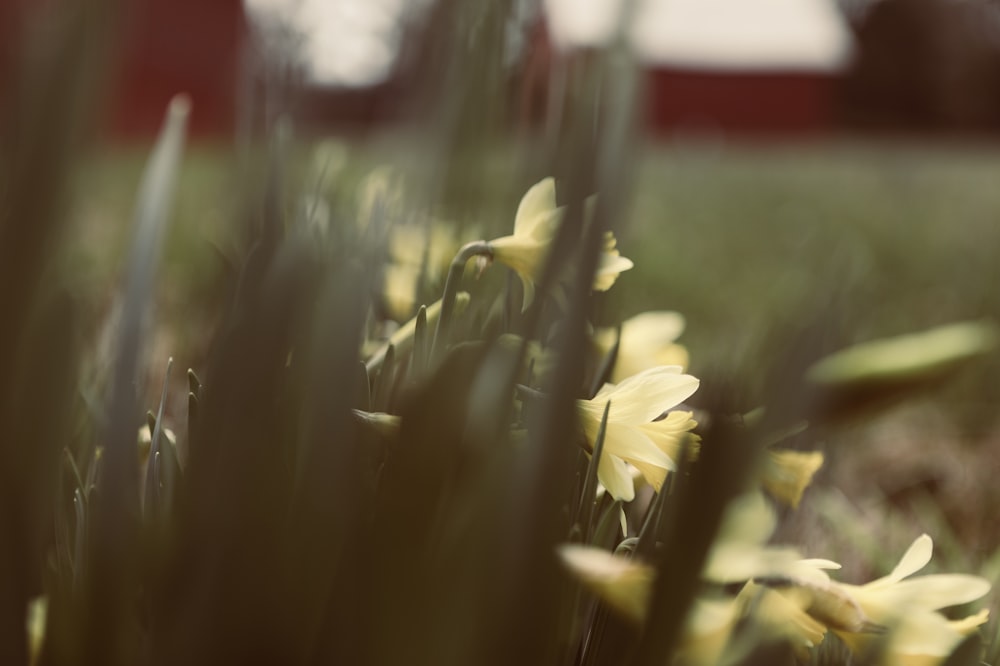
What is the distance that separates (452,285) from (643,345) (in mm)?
160

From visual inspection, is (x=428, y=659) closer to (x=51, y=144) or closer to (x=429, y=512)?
(x=429, y=512)

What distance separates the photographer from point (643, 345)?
480 mm

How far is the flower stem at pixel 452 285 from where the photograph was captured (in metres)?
0.33

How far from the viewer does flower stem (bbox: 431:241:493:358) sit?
331 mm

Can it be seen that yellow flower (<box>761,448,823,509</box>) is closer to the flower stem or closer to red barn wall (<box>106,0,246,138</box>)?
the flower stem

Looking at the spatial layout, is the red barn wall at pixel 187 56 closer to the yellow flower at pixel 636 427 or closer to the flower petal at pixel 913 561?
the yellow flower at pixel 636 427

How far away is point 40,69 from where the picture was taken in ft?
0.63

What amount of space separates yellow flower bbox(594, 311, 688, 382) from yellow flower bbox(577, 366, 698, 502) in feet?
0.37

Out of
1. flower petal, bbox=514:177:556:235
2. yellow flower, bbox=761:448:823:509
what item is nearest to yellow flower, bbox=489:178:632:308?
flower petal, bbox=514:177:556:235

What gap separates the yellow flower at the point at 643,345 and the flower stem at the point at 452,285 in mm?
128

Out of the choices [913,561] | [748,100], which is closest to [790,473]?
[913,561]

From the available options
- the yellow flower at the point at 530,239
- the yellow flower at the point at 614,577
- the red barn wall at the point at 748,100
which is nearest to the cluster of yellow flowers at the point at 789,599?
the yellow flower at the point at 614,577

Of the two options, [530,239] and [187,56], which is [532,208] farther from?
[187,56]

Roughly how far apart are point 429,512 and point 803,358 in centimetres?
9
